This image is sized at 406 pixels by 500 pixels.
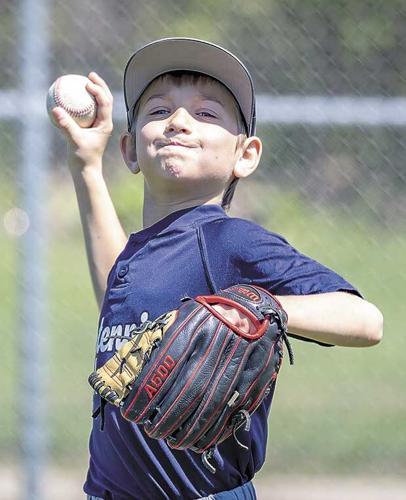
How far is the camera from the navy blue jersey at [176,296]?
2133 millimetres

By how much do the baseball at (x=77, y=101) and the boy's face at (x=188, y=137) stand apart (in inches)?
11.9

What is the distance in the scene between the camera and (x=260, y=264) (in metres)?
2.11

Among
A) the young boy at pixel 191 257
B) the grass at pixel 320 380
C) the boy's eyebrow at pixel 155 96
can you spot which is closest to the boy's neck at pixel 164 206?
the young boy at pixel 191 257

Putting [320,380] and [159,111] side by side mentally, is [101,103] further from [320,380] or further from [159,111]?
[320,380]

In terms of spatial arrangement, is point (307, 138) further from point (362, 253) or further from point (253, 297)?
point (253, 297)

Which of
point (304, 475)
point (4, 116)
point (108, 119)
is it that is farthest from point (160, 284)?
point (304, 475)

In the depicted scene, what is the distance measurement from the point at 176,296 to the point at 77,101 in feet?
2.50

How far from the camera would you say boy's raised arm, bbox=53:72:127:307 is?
2.73m

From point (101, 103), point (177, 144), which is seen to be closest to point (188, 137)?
point (177, 144)

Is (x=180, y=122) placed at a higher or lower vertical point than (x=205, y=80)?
lower

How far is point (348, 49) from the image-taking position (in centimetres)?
429

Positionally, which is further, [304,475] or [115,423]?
[304,475]

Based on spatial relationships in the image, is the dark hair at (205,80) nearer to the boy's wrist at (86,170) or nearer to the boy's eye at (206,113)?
the boy's eye at (206,113)

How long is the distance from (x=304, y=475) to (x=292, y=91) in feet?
5.13
